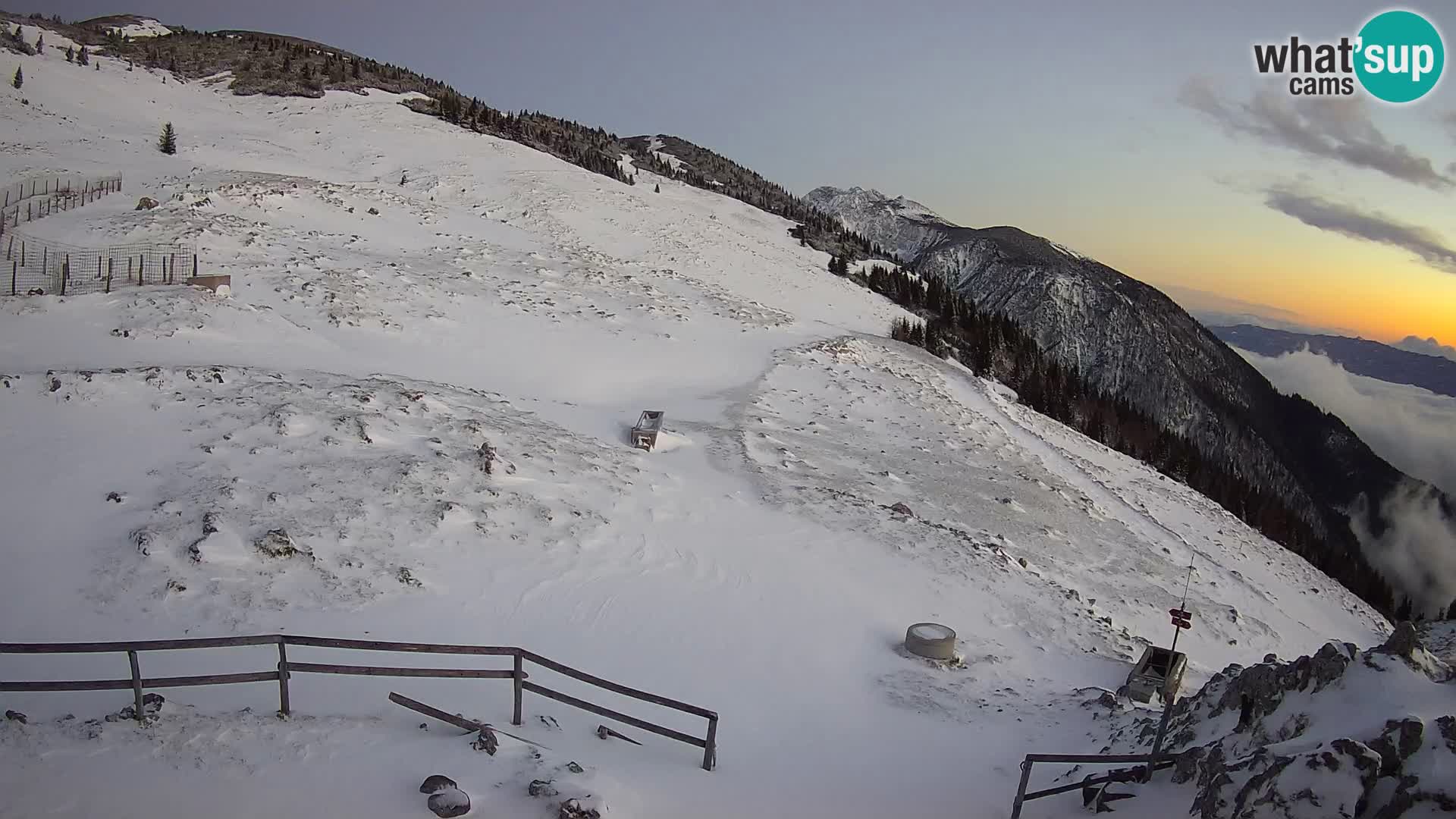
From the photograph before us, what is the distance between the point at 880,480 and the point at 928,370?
1656 cm

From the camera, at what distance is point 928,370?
3688cm

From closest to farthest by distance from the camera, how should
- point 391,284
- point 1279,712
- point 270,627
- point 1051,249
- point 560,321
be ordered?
1. point 1279,712
2. point 270,627
3. point 391,284
4. point 560,321
5. point 1051,249

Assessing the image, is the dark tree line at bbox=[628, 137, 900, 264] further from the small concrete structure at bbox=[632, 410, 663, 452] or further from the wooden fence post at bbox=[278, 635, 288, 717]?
the wooden fence post at bbox=[278, 635, 288, 717]

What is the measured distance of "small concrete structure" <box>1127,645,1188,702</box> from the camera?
12508 millimetres

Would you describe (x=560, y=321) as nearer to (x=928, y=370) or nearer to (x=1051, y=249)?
(x=928, y=370)

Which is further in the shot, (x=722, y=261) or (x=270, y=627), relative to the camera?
(x=722, y=261)

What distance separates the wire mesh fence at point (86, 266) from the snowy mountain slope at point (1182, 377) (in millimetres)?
100045

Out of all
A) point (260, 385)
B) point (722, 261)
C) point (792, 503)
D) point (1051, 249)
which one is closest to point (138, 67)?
point (722, 261)

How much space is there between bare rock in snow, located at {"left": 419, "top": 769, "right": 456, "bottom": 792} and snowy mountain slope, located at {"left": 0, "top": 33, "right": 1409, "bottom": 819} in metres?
0.12

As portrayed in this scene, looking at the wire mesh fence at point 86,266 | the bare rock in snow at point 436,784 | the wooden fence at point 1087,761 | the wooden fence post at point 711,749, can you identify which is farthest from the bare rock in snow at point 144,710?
the wire mesh fence at point 86,266

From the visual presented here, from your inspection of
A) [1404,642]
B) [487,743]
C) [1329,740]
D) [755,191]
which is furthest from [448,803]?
[755,191]

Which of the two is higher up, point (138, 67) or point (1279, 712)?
point (138, 67)

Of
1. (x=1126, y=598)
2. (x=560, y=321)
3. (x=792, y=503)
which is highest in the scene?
(x=560, y=321)

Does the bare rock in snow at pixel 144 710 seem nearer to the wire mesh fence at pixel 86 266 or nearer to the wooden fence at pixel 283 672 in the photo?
the wooden fence at pixel 283 672
